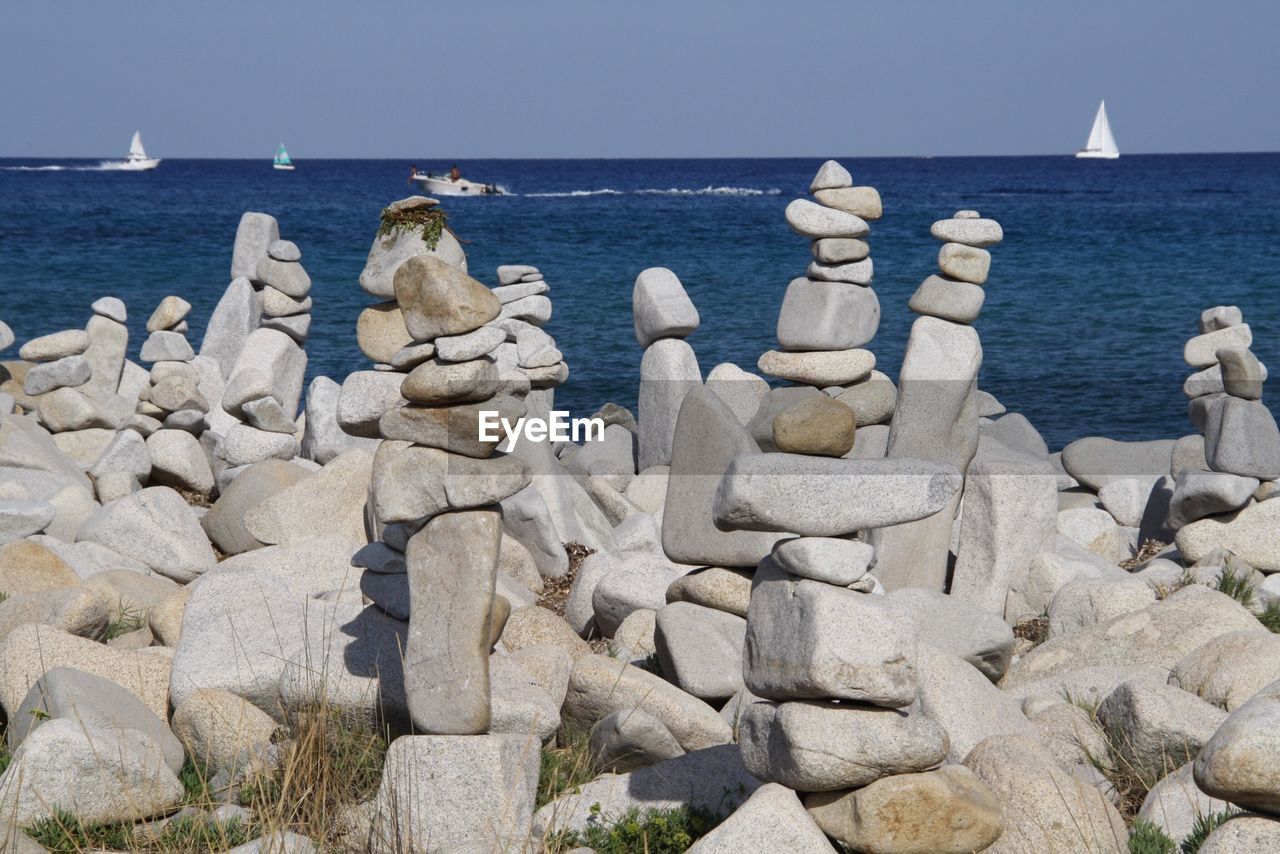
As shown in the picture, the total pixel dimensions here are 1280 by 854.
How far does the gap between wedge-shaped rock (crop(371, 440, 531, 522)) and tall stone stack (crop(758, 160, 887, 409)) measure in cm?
371

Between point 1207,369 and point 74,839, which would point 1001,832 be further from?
point 1207,369

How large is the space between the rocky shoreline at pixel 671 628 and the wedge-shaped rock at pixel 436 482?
0.04 ft

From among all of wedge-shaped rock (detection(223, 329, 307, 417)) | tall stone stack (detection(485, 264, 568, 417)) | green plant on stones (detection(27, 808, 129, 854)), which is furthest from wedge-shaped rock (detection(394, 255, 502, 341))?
wedge-shaped rock (detection(223, 329, 307, 417))

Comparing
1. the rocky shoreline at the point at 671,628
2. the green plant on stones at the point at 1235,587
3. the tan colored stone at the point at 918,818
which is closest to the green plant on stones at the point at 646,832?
the rocky shoreline at the point at 671,628

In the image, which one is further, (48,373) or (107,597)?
(48,373)

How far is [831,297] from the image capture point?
826 cm

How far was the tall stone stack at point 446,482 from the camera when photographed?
475 centimetres

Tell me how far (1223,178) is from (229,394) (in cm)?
7786

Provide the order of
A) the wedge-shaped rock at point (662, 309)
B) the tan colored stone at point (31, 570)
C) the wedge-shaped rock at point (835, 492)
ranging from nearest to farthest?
1. the wedge-shaped rock at point (835, 492)
2. the tan colored stone at point (31, 570)
3. the wedge-shaped rock at point (662, 309)

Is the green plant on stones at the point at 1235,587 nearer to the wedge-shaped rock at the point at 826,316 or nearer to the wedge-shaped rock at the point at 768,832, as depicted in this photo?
the wedge-shaped rock at the point at 826,316

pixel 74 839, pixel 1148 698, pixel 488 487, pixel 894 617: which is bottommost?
pixel 74 839

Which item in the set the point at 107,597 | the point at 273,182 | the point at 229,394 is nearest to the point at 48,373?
the point at 229,394

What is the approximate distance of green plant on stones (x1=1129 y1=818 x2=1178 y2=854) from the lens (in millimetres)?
4516

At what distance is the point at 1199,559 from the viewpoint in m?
8.12
